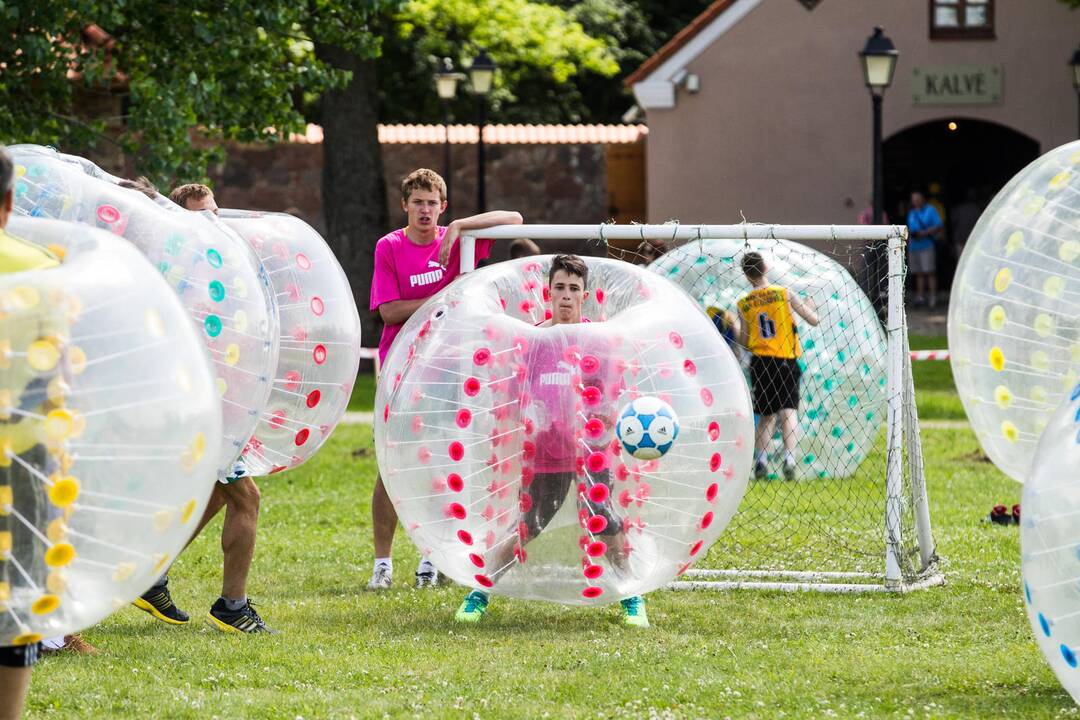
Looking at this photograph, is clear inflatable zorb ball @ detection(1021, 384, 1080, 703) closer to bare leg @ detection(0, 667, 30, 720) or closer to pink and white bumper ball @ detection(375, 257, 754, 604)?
pink and white bumper ball @ detection(375, 257, 754, 604)

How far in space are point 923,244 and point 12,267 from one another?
2211cm

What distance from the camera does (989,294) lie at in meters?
6.96

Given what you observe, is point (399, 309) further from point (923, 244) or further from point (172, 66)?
point (923, 244)

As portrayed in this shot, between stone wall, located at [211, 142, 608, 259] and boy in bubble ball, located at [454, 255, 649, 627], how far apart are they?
1841 centimetres

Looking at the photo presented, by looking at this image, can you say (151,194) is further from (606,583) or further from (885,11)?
(885,11)

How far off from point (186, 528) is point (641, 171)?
2415 centimetres

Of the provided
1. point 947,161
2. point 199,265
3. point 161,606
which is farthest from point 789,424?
point 947,161

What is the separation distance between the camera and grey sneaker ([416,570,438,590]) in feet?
25.4

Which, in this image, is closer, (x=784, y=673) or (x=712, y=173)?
(x=784, y=673)

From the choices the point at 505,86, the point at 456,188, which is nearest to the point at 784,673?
the point at 456,188

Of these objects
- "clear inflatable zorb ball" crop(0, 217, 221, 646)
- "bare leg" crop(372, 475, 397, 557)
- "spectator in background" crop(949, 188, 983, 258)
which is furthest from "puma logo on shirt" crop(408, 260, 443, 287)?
"spectator in background" crop(949, 188, 983, 258)

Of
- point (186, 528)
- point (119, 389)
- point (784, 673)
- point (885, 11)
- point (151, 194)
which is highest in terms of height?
point (885, 11)

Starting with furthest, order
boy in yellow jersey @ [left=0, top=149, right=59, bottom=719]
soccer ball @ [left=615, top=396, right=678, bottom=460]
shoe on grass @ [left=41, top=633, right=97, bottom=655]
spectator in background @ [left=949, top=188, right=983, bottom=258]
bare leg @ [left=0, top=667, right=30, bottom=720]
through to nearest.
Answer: spectator in background @ [left=949, top=188, right=983, bottom=258] → shoe on grass @ [left=41, top=633, right=97, bottom=655] → soccer ball @ [left=615, top=396, right=678, bottom=460] → bare leg @ [left=0, top=667, right=30, bottom=720] → boy in yellow jersey @ [left=0, top=149, right=59, bottom=719]

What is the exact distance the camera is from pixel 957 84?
2603 cm
